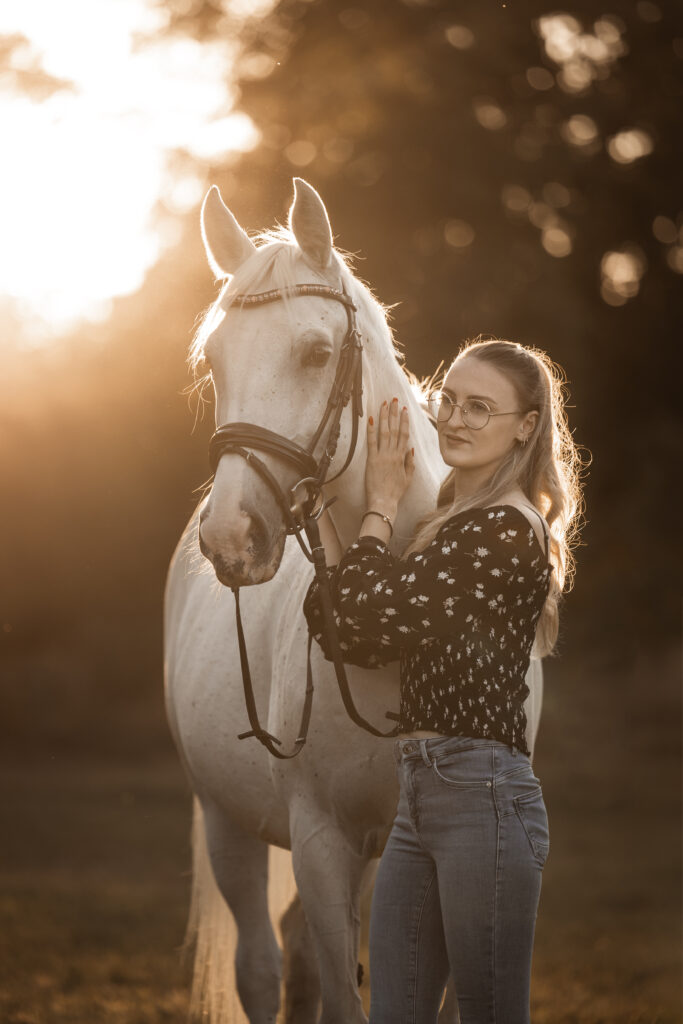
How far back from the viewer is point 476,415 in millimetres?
2451

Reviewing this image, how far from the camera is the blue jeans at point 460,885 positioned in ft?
7.06

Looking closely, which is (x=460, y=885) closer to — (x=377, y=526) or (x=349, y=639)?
(x=349, y=639)

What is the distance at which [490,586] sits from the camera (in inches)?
88.4

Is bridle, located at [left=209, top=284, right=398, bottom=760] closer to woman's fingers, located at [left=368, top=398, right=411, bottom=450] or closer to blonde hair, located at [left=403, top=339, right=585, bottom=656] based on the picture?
woman's fingers, located at [left=368, top=398, right=411, bottom=450]

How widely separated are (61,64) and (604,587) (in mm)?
6333

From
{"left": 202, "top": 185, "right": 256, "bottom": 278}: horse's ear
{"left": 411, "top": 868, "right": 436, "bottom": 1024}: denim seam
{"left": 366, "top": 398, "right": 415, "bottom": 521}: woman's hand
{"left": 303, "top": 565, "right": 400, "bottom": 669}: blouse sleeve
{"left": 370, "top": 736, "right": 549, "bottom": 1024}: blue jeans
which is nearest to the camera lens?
{"left": 370, "top": 736, "right": 549, "bottom": 1024}: blue jeans

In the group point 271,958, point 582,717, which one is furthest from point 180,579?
point 582,717

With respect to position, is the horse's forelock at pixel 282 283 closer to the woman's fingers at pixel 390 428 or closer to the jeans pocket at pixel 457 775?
the woman's fingers at pixel 390 428

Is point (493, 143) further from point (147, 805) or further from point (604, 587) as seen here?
point (147, 805)

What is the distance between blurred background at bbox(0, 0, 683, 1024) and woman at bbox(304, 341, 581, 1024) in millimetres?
3483

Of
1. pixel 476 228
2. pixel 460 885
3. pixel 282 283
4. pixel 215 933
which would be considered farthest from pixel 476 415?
pixel 476 228

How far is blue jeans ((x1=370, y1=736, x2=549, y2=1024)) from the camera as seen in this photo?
215 centimetres

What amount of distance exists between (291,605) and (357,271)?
591 cm

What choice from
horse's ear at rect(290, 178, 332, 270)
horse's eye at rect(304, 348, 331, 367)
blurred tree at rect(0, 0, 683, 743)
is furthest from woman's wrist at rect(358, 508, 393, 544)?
blurred tree at rect(0, 0, 683, 743)
